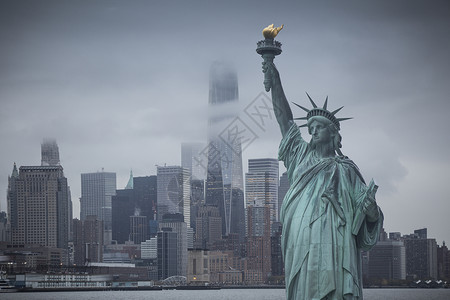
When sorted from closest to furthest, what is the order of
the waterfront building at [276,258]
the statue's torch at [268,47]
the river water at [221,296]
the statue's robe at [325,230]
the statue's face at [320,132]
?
the statue's robe at [325,230] < the statue's face at [320,132] < the statue's torch at [268,47] < the river water at [221,296] < the waterfront building at [276,258]

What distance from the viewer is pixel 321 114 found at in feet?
69.1

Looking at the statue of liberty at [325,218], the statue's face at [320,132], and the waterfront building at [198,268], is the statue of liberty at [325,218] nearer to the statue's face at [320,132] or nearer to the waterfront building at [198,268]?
the statue's face at [320,132]

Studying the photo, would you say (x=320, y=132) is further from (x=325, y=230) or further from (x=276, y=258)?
(x=276, y=258)

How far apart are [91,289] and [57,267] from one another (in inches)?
468

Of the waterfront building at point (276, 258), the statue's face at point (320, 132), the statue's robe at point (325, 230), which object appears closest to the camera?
the statue's robe at point (325, 230)

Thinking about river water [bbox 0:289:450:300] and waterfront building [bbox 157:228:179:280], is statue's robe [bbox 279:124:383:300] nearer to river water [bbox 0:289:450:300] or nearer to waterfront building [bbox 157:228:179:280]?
Answer: river water [bbox 0:289:450:300]

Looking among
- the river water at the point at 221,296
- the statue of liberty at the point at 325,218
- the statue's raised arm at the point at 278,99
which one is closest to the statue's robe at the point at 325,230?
the statue of liberty at the point at 325,218

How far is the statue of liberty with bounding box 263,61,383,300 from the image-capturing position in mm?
20188

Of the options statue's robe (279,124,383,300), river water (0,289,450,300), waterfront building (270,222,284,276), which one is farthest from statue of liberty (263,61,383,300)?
waterfront building (270,222,284,276)

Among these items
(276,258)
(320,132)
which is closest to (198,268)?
(276,258)

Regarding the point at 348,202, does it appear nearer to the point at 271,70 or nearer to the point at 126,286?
the point at 271,70

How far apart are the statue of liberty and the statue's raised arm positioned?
0.09 feet

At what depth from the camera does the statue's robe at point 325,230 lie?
66.2 feet

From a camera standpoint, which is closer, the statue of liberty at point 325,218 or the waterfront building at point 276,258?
the statue of liberty at point 325,218
